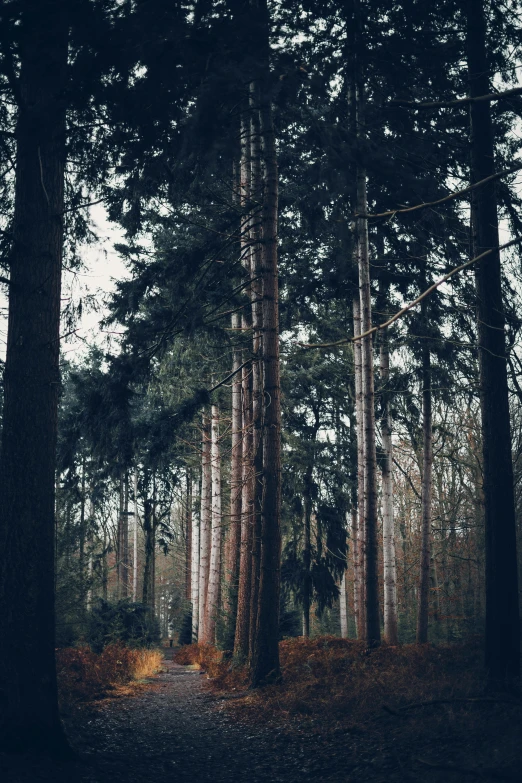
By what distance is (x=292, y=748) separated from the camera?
6719 mm

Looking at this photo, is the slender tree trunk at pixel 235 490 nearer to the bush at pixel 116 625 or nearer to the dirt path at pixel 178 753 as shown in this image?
the bush at pixel 116 625

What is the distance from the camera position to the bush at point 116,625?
17094mm

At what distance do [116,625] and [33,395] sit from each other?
1400 centimetres

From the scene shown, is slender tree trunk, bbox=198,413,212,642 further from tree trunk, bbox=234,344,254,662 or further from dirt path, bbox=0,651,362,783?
dirt path, bbox=0,651,362,783

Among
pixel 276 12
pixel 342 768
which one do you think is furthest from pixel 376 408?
pixel 342 768

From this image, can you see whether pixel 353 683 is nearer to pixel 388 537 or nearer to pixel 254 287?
pixel 388 537

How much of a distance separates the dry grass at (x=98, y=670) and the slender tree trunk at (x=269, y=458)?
119 inches

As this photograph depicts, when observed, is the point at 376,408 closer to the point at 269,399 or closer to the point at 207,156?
the point at 269,399

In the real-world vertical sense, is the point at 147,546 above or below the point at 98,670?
above

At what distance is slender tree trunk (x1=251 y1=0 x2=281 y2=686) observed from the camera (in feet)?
34.2

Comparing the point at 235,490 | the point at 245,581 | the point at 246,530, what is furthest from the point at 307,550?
the point at 245,581

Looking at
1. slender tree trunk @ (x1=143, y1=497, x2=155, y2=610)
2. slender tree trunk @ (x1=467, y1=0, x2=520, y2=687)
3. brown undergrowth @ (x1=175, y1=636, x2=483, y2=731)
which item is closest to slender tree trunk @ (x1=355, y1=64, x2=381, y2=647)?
brown undergrowth @ (x1=175, y1=636, x2=483, y2=731)

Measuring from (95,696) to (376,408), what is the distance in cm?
948

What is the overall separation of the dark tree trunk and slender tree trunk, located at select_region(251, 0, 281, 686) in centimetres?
460
